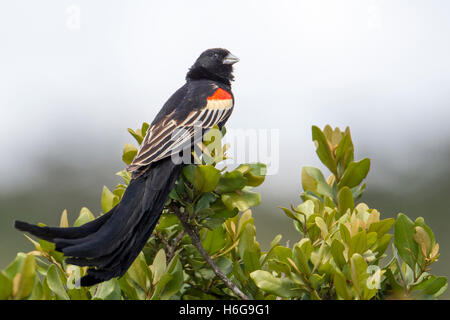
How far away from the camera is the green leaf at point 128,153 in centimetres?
283

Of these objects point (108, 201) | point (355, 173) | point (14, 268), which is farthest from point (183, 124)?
point (14, 268)

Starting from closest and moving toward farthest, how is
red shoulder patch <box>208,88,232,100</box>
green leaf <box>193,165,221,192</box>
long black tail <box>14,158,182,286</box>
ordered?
long black tail <box>14,158,182,286</box>
green leaf <box>193,165,221,192</box>
red shoulder patch <box>208,88,232,100</box>

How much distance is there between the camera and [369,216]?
2.44 metres

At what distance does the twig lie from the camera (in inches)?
87.1

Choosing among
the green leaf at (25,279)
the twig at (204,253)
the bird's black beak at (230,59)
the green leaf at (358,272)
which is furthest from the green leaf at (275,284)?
the bird's black beak at (230,59)

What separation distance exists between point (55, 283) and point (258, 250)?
2.94ft

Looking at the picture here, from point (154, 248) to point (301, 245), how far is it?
2.42ft

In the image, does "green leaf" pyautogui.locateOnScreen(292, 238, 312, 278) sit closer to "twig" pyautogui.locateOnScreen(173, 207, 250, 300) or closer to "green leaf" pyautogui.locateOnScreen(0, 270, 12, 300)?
"twig" pyautogui.locateOnScreen(173, 207, 250, 300)

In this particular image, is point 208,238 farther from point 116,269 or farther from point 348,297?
point 348,297

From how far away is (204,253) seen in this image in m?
2.30

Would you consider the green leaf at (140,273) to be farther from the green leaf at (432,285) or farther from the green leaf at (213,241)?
the green leaf at (432,285)

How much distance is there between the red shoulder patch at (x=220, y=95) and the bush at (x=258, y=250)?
123 cm

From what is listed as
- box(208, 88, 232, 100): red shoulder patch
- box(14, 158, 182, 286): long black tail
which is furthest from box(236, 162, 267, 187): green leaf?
box(208, 88, 232, 100): red shoulder patch
